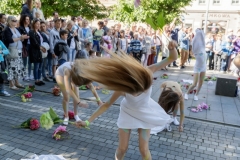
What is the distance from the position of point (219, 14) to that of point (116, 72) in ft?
106

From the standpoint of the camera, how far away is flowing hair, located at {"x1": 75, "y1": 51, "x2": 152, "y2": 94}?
81.5 inches

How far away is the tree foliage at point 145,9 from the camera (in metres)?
20.1

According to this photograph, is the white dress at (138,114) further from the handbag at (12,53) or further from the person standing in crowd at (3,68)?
the handbag at (12,53)

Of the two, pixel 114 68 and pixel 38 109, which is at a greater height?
pixel 114 68

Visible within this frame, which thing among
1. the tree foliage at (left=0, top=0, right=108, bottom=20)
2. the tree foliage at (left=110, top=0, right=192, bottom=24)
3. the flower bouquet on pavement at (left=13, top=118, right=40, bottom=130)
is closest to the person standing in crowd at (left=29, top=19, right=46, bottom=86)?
the flower bouquet on pavement at (left=13, top=118, right=40, bottom=130)

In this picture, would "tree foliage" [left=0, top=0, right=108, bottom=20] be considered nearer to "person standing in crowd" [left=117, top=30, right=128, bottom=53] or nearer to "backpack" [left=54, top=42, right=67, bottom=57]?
"person standing in crowd" [left=117, top=30, right=128, bottom=53]

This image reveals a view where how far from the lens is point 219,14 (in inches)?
1205

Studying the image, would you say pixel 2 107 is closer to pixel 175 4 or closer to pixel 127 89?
pixel 127 89

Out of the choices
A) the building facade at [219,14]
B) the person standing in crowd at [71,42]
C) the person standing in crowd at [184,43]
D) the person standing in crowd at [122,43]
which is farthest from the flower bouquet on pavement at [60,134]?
the building facade at [219,14]

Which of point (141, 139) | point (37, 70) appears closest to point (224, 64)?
point (37, 70)

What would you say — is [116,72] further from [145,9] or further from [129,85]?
[145,9]

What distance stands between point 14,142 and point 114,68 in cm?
289

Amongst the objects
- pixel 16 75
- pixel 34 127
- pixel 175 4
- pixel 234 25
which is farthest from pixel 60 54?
pixel 234 25

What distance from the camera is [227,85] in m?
7.82
